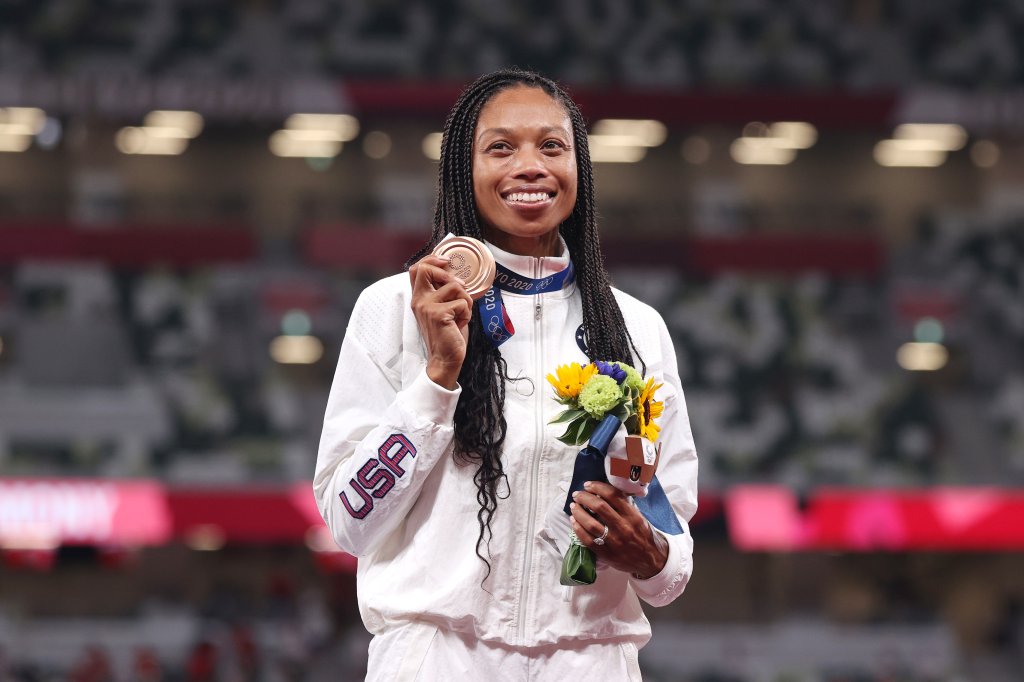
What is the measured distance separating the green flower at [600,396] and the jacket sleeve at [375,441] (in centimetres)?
19

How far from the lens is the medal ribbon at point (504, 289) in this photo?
2197 millimetres

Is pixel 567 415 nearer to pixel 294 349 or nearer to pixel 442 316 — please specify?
pixel 442 316

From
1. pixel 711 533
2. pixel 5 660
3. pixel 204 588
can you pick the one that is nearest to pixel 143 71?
pixel 204 588

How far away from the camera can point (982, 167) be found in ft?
67.3

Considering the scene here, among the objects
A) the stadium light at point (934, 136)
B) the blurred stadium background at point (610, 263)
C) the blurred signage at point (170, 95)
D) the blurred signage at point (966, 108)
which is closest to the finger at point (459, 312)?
the blurred stadium background at point (610, 263)

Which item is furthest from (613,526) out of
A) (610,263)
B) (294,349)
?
(610,263)

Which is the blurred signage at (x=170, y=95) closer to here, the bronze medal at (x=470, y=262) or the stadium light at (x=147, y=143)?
the stadium light at (x=147, y=143)

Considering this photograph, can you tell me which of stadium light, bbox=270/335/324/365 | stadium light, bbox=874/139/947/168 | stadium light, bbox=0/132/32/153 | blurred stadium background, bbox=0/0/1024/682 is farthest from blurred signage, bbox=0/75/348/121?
stadium light, bbox=874/139/947/168

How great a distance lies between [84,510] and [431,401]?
1185 cm

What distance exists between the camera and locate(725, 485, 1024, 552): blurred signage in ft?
43.6

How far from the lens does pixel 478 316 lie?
7.22ft

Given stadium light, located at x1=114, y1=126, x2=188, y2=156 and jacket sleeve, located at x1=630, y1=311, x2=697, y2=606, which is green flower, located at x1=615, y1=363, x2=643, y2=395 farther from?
stadium light, located at x1=114, y1=126, x2=188, y2=156

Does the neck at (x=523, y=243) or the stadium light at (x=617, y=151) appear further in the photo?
the stadium light at (x=617, y=151)

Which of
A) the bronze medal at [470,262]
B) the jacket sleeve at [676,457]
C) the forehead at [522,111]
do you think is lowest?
the jacket sleeve at [676,457]
